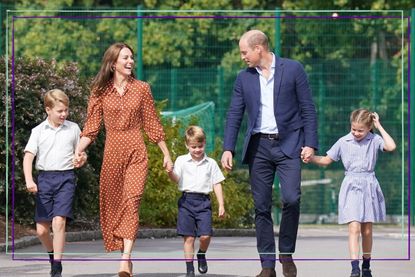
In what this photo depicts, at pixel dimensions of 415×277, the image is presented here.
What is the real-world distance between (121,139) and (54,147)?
0.58 meters

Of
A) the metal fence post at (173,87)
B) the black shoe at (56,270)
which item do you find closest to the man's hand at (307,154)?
the black shoe at (56,270)

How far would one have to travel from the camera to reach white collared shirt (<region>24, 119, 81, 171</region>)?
36.7ft

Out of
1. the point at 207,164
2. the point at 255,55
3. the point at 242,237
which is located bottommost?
the point at 242,237

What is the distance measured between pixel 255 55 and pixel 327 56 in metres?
11.4

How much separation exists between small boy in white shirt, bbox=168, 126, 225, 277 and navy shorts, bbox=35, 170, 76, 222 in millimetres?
1063

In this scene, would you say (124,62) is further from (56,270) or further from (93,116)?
(56,270)

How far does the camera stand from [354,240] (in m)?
11.5

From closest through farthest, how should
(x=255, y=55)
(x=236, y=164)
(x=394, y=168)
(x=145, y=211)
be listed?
(x=255, y=55), (x=145, y=211), (x=236, y=164), (x=394, y=168)

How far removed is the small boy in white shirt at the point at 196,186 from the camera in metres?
11.9

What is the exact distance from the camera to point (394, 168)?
2252 cm

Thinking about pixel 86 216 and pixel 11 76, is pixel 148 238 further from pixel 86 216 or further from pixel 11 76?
pixel 11 76

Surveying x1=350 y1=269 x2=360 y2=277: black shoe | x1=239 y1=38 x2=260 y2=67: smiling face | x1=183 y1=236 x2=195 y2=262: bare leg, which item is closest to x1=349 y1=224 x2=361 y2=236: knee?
x1=350 y1=269 x2=360 y2=277: black shoe

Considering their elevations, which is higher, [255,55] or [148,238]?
[255,55]

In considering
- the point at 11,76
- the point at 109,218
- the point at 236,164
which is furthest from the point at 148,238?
the point at 109,218
